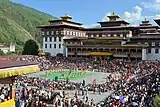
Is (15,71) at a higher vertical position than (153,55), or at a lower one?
lower

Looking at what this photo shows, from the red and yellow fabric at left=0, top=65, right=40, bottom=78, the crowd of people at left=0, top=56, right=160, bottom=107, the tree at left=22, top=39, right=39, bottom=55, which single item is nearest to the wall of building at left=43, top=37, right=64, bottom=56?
the tree at left=22, top=39, right=39, bottom=55

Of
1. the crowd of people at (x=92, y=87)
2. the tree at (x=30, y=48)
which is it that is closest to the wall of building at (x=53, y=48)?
the tree at (x=30, y=48)

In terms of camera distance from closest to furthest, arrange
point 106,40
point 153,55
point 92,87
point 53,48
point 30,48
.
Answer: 1. point 92,87
2. point 153,55
3. point 106,40
4. point 30,48
5. point 53,48

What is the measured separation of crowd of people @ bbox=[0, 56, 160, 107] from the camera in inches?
789

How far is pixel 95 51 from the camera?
222 ft

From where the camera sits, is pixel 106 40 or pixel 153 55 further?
pixel 106 40

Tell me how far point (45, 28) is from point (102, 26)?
15474mm

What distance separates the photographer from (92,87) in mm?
32125

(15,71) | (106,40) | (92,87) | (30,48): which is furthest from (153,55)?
(15,71)

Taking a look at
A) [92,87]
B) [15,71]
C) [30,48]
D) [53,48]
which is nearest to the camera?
[15,71]

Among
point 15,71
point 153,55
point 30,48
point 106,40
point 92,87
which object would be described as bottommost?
point 92,87

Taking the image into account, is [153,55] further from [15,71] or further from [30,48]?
[15,71]

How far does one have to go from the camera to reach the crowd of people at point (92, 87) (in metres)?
20.0

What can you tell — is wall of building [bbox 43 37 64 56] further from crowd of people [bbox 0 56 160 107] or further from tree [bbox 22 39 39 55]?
crowd of people [bbox 0 56 160 107]
